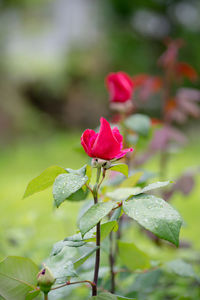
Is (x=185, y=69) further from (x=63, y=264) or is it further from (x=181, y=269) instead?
(x=63, y=264)

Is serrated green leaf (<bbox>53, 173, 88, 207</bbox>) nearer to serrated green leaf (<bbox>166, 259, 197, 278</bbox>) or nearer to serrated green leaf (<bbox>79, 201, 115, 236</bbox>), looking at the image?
serrated green leaf (<bbox>79, 201, 115, 236</bbox>)

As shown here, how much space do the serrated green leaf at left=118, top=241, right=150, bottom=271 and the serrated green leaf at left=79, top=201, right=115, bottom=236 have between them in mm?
182

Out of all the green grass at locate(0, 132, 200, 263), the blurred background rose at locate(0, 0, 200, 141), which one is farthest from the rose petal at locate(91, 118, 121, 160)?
the blurred background rose at locate(0, 0, 200, 141)

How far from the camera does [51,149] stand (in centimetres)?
305

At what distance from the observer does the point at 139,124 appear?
66cm

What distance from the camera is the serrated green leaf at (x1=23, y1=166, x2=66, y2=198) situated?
0.40m

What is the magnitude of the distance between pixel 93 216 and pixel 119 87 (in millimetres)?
383

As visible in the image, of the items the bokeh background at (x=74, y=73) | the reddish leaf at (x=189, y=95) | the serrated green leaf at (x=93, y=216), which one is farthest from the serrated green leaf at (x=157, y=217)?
the bokeh background at (x=74, y=73)

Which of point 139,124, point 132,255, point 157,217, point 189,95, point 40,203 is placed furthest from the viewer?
point 40,203

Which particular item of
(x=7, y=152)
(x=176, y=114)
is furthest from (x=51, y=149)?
(x=176, y=114)

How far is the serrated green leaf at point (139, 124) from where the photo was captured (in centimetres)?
66

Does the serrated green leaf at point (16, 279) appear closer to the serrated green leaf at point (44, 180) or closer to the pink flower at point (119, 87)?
the serrated green leaf at point (44, 180)

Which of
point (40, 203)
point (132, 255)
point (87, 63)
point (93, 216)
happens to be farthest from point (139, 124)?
point (87, 63)

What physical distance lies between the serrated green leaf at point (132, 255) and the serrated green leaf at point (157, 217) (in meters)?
0.19
